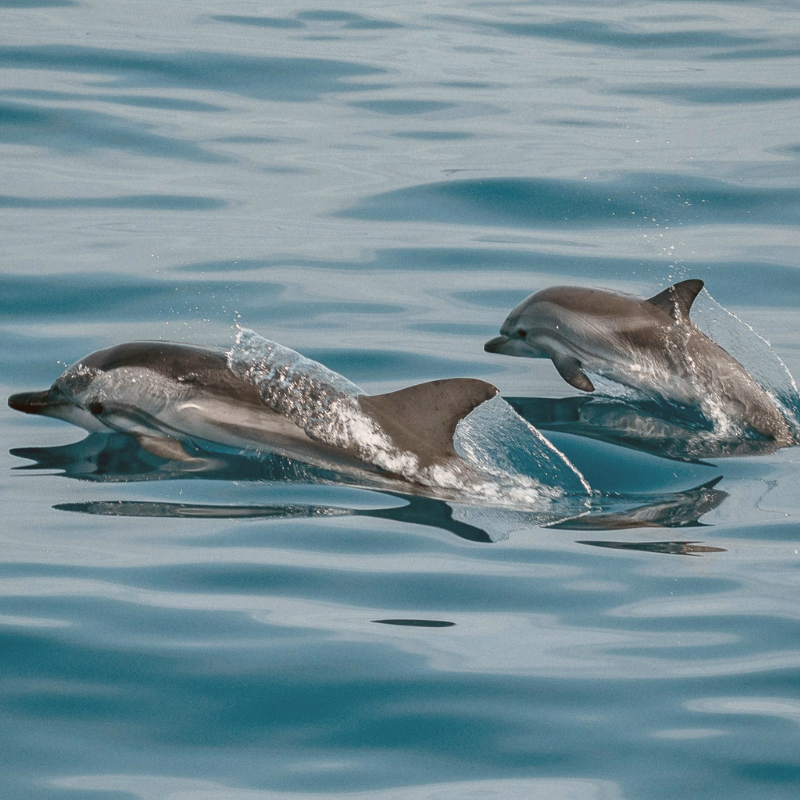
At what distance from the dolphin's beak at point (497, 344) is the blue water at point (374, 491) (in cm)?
14

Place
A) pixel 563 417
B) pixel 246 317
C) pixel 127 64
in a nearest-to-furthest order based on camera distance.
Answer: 1. pixel 563 417
2. pixel 246 317
3. pixel 127 64

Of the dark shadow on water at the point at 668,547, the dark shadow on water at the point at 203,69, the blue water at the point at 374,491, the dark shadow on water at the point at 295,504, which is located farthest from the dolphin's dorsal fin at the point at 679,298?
the dark shadow on water at the point at 203,69

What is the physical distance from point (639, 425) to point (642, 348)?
0.96 m

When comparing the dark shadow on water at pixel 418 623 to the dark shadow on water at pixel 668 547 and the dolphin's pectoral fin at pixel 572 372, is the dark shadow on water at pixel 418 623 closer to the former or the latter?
the dark shadow on water at pixel 668 547

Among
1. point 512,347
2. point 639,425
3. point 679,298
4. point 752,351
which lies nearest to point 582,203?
point 512,347

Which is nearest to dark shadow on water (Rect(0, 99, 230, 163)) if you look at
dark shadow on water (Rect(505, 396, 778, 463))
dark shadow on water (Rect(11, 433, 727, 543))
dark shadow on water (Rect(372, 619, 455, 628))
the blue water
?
the blue water

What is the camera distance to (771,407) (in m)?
8.19

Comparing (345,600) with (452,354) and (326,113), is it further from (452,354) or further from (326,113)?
(326,113)

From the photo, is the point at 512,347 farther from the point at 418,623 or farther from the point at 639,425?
the point at 418,623

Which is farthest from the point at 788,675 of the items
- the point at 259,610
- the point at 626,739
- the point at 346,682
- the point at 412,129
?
the point at 412,129

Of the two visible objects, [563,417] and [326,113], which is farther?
[326,113]

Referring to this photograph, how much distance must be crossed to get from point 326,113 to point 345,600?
1222 cm

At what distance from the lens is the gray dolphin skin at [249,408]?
669cm

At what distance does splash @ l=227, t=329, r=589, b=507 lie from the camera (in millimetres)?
6645
